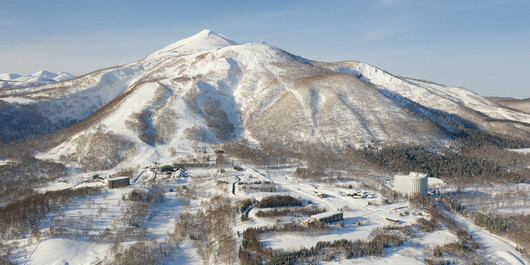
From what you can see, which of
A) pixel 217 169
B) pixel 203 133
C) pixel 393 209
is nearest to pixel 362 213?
pixel 393 209

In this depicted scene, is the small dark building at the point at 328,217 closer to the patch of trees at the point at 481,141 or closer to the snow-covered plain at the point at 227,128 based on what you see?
the snow-covered plain at the point at 227,128

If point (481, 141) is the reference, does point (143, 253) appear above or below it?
below

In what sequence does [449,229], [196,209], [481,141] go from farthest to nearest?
[481,141], [196,209], [449,229]

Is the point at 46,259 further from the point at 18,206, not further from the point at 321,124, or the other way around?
the point at 321,124

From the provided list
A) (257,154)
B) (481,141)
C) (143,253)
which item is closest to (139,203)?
(143,253)

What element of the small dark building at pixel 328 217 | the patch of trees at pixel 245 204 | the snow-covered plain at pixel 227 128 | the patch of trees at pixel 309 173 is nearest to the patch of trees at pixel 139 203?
the snow-covered plain at pixel 227 128

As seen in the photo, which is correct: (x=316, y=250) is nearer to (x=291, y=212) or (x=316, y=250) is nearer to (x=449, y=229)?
(x=291, y=212)
